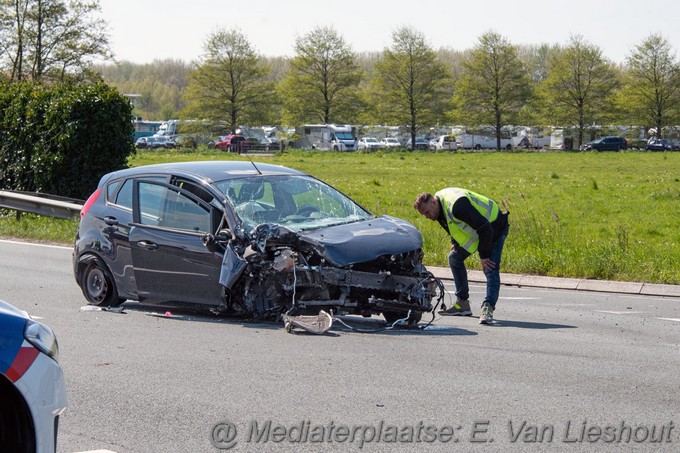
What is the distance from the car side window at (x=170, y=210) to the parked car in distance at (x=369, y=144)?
77930mm

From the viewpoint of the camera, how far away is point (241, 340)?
29.8 feet

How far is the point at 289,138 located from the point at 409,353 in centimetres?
8774

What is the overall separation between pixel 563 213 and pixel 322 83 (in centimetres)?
7543

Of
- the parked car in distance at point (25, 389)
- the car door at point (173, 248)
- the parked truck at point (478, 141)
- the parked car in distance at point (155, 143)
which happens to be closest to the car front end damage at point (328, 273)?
the car door at point (173, 248)

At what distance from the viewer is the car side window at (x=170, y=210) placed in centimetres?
1027

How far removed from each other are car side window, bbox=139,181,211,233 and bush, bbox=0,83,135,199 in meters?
12.2

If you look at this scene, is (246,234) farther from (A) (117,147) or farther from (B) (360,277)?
(A) (117,147)

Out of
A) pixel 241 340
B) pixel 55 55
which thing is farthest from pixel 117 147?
pixel 55 55

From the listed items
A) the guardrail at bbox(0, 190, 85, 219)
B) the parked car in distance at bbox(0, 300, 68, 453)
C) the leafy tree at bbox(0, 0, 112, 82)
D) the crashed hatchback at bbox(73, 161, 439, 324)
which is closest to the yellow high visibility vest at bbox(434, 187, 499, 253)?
the crashed hatchback at bbox(73, 161, 439, 324)

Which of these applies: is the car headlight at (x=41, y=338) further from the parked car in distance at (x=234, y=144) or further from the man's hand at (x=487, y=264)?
the parked car in distance at (x=234, y=144)

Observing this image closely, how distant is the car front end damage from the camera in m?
9.26

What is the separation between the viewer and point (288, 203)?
1047 cm

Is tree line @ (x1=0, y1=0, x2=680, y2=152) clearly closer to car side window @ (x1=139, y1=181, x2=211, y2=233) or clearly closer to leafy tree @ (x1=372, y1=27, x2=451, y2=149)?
leafy tree @ (x1=372, y1=27, x2=451, y2=149)

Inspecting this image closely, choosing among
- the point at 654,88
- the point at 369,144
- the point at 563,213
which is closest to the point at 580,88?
the point at 654,88
